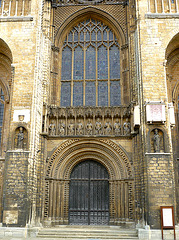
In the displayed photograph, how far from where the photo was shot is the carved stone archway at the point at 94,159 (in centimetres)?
1370

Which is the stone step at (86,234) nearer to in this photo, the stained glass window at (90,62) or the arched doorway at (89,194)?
the arched doorway at (89,194)

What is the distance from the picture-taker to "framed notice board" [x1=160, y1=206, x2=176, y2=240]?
38.2ft

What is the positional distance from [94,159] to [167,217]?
4.63m

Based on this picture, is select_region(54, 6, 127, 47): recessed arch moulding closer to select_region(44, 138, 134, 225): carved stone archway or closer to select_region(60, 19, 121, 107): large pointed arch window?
select_region(60, 19, 121, 107): large pointed arch window

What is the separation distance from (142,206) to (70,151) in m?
4.41

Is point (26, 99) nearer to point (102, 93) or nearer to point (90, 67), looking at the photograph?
point (102, 93)

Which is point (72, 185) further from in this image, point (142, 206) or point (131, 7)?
point (131, 7)

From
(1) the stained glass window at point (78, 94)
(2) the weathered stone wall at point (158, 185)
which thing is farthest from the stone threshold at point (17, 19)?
(2) the weathered stone wall at point (158, 185)

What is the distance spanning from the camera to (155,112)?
1291 cm

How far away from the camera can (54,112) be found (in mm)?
14992

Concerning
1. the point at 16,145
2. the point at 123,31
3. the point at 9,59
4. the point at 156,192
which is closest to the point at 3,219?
the point at 16,145

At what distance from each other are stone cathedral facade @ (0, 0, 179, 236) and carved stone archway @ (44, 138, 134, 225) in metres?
0.05

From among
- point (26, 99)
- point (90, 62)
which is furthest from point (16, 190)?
point (90, 62)

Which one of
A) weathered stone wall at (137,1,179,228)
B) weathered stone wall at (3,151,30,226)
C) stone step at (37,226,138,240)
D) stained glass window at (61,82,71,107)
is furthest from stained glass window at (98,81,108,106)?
stone step at (37,226,138,240)
